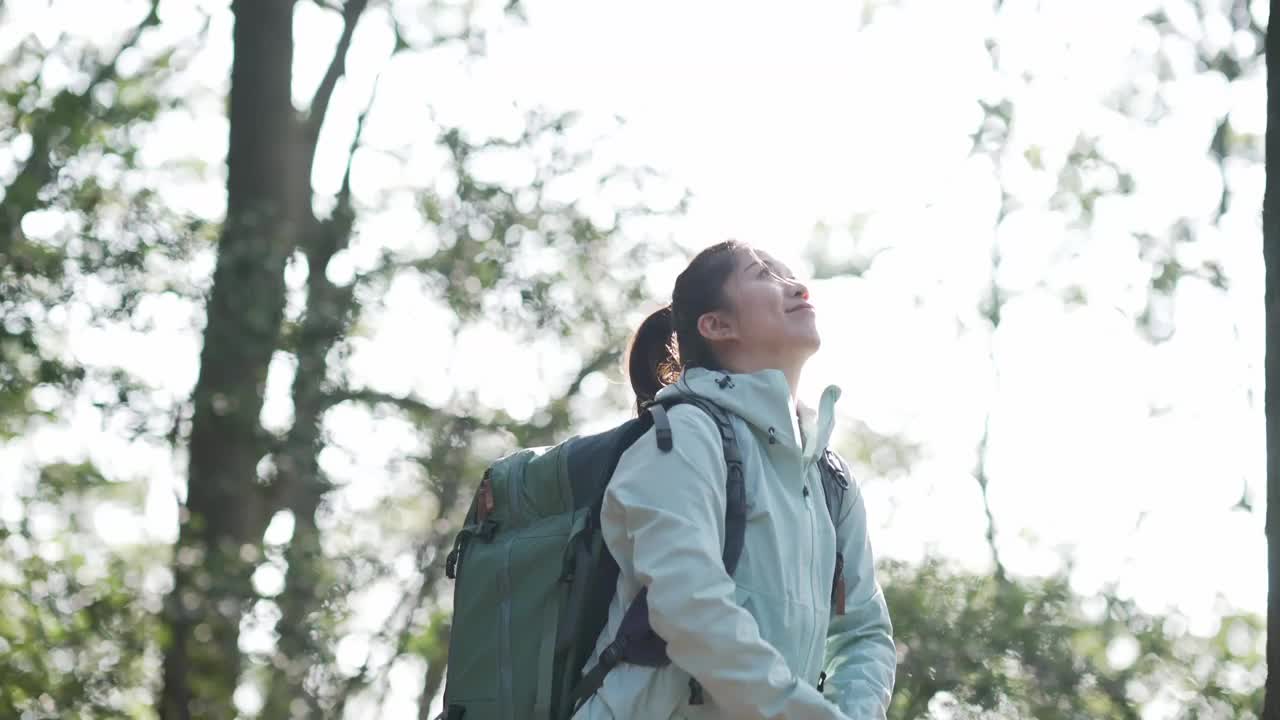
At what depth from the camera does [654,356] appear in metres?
3.14

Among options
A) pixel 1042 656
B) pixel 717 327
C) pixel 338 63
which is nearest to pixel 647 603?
pixel 717 327

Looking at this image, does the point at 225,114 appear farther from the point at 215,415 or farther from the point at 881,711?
the point at 881,711

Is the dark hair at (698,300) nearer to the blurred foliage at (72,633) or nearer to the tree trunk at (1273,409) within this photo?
the tree trunk at (1273,409)

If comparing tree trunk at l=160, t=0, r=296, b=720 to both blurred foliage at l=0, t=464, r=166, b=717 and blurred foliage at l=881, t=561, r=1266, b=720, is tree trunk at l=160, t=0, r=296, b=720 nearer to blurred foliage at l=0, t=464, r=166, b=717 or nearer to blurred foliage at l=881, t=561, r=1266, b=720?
blurred foliage at l=0, t=464, r=166, b=717

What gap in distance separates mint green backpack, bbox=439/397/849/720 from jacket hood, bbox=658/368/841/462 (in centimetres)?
3

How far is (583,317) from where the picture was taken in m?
8.34

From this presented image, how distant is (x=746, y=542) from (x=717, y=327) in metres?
0.50

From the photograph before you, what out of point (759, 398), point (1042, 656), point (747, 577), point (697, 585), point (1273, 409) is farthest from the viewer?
point (1042, 656)

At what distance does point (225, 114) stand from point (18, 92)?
2.57 meters

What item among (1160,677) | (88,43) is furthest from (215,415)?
(1160,677)

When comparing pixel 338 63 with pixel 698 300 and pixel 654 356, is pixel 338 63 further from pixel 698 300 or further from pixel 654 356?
pixel 698 300

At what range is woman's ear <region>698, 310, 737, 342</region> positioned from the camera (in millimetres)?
2826

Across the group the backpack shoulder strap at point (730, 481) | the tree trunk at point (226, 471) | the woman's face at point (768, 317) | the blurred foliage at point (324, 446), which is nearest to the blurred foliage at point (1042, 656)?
the blurred foliage at point (324, 446)

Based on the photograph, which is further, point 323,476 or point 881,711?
point 323,476
